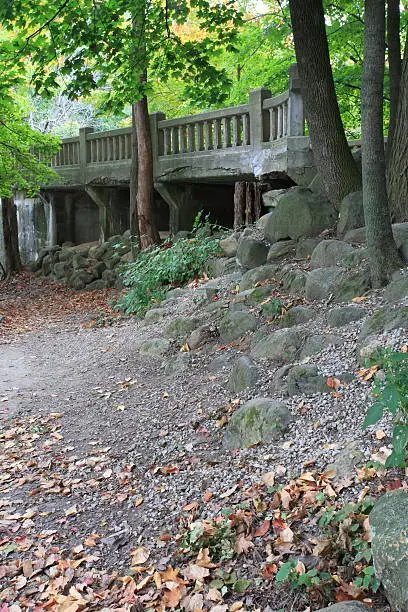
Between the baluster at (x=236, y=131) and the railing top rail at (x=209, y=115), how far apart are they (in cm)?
12

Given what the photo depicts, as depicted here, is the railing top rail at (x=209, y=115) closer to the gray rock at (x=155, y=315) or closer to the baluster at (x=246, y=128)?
the baluster at (x=246, y=128)

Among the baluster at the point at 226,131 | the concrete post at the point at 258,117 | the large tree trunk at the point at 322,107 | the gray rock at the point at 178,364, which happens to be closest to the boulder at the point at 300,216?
the large tree trunk at the point at 322,107

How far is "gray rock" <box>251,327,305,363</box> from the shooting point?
6.25 metres

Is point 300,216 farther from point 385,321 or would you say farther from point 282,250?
point 385,321

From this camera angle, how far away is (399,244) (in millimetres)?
6785

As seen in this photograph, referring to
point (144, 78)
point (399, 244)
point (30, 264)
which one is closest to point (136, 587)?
point (399, 244)

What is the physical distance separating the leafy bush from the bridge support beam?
3.23 m

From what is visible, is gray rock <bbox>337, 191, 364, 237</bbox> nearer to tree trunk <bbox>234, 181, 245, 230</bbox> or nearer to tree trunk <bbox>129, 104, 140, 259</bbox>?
tree trunk <bbox>234, 181, 245, 230</bbox>

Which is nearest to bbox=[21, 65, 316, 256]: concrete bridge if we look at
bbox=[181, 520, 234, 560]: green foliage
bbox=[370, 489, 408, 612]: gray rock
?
bbox=[181, 520, 234, 560]: green foliage

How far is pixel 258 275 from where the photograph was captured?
8.87m

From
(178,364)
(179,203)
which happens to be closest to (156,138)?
(179,203)

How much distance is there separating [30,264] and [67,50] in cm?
1319

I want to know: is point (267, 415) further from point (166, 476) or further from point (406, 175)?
point (406, 175)

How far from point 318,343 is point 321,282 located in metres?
1.55
